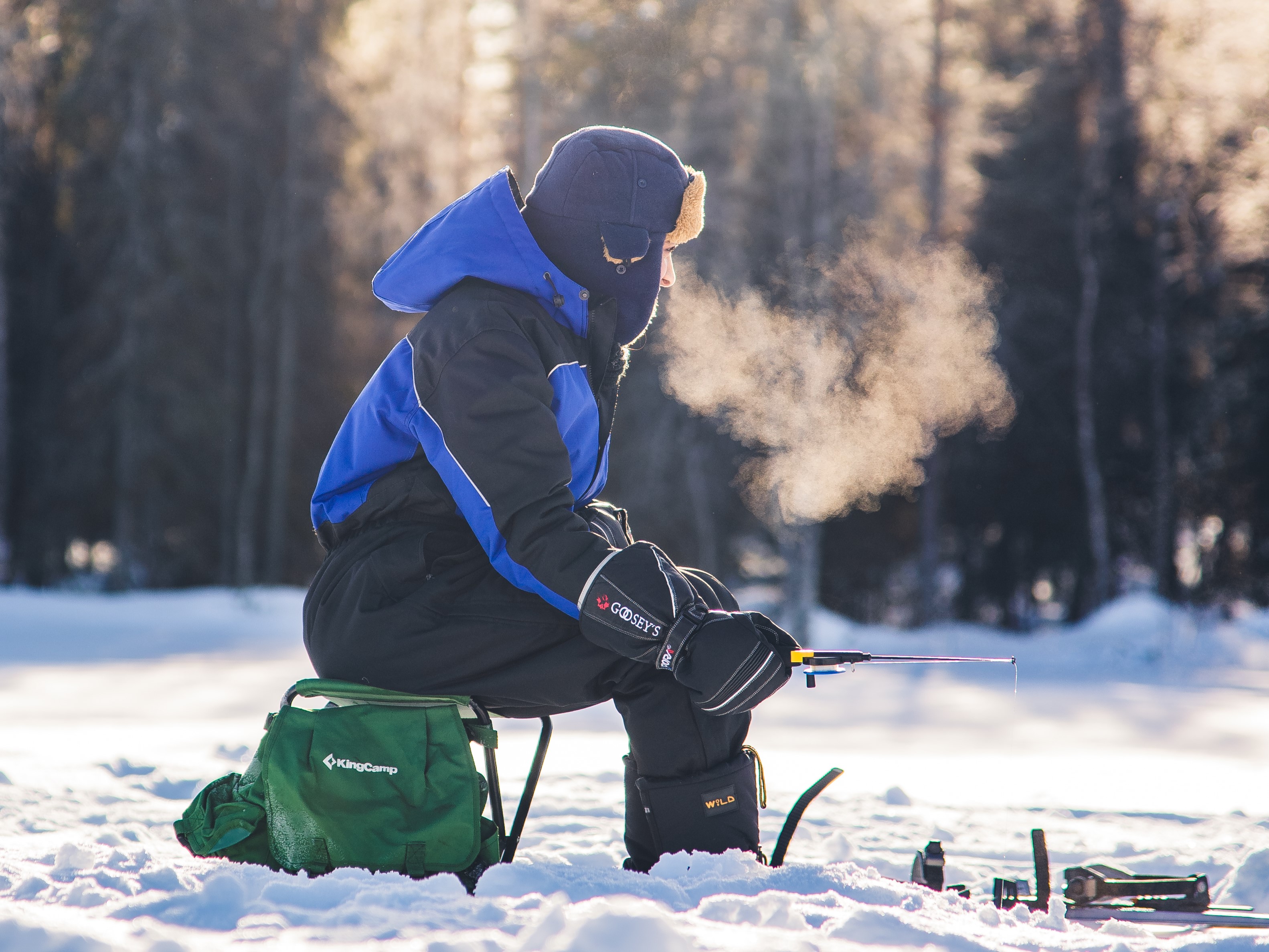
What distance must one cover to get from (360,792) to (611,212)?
1.20 metres

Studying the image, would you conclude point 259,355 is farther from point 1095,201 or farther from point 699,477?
point 1095,201

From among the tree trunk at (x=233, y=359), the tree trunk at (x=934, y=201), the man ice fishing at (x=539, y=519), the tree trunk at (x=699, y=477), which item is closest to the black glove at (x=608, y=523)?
the man ice fishing at (x=539, y=519)

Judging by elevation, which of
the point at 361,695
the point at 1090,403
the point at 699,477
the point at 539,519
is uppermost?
the point at 1090,403

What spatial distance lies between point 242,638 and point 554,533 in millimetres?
8785

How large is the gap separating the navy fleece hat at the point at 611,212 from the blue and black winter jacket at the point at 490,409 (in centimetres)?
6

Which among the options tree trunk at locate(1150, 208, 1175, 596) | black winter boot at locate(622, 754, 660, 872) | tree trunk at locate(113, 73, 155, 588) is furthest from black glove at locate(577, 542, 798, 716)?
tree trunk at locate(113, 73, 155, 588)

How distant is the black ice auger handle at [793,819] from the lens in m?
2.11

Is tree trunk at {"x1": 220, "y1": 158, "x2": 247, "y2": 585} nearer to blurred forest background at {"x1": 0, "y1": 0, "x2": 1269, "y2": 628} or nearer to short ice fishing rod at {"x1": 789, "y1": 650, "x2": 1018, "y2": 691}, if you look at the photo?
blurred forest background at {"x1": 0, "y1": 0, "x2": 1269, "y2": 628}

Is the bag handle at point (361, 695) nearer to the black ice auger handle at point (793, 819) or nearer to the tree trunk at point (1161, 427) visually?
the black ice auger handle at point (793, 819)

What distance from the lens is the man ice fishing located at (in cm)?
186

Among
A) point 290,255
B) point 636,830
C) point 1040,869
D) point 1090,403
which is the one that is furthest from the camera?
point 290,255

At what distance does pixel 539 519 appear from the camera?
1850mm

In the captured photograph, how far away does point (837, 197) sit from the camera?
12297 mm

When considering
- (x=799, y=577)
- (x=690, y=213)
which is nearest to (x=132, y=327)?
(x=799, y=577)
